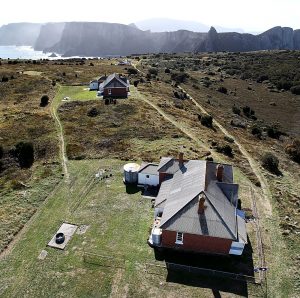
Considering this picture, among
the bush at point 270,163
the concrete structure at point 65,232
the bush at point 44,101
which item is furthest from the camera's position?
the bush at point 44,101

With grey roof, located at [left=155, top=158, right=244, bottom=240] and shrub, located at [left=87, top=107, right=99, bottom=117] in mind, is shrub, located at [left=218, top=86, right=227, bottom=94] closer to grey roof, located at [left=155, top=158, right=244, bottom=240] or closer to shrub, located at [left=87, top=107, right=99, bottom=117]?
shrub, located at [left=87, top=107, right=99, bottom=117]

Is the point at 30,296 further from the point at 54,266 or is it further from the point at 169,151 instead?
the point at 169,151

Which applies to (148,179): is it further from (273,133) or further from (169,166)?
(273,133)

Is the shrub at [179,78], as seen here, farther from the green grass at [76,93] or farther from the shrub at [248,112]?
the green grass at [76,93]

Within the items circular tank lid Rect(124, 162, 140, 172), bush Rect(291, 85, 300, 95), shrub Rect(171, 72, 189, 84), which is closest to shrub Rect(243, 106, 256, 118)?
shrub Rect(171, 72, 189, 84)

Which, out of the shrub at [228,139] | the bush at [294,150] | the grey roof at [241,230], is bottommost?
the bush at [294,150]

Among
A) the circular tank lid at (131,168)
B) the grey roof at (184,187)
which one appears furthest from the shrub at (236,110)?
the grey roof at (184,187)

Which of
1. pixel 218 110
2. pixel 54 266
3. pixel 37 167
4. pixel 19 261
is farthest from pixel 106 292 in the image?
pixel 218 110

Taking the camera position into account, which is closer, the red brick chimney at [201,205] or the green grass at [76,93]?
the red brick chimney at [201,205]
